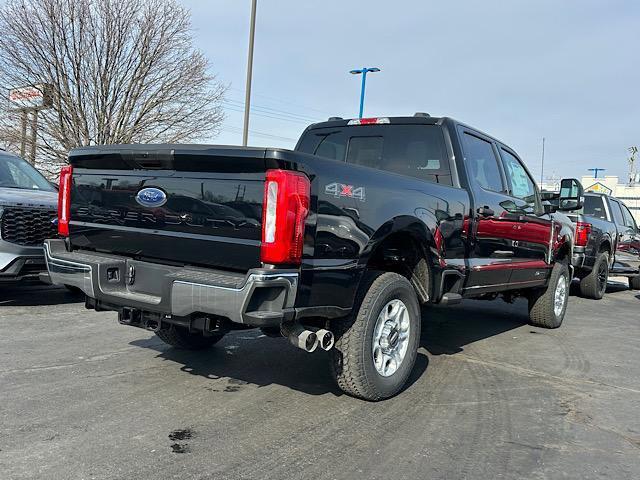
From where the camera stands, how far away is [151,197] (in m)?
3.67

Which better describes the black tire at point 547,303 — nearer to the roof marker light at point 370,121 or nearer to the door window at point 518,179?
the door window at point 518,179

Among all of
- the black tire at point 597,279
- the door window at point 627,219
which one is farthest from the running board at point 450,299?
the door window at point 627,219

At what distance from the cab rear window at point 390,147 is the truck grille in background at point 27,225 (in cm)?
311

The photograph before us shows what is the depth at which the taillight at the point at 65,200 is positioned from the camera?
13.8 ft

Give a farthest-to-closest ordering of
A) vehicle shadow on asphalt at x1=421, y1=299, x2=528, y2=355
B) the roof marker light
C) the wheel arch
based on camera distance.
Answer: vehicle shadow on asphalt at x1=421, y1=299, x2=528, y2=355, the roof marker light, the wheel arch

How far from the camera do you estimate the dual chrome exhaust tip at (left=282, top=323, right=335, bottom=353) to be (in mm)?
3373

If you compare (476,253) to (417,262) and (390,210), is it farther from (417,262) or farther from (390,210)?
(390,210)

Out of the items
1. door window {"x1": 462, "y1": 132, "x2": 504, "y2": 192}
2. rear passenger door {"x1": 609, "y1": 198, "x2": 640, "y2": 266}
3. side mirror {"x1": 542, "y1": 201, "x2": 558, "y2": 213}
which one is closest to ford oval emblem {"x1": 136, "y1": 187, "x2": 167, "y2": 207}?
door window {"x1": 462, "y1": 132, "x2": 504, "y2": 192}

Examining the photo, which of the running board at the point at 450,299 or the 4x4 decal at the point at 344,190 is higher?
the 4x4 decal at the point at 344,190

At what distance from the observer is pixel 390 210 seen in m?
3.85

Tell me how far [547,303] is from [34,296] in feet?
21.2

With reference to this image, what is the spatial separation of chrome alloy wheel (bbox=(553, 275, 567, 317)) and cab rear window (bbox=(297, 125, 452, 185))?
3.02m

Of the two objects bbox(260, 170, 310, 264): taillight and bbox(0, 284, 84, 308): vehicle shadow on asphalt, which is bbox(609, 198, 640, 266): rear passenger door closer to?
bbox(0, 284, 84, 308): vehicle shadow on asphalt

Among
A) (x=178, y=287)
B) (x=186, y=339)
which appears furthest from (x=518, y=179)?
(x=178, y=287)
